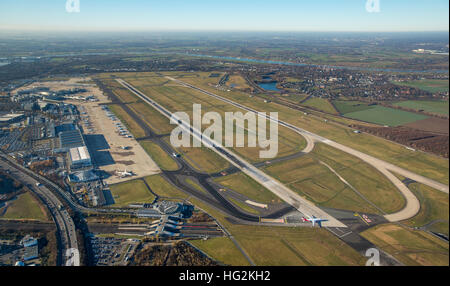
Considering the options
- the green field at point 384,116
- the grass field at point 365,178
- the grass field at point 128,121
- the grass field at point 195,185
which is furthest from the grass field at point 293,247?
the green field at point 384,116

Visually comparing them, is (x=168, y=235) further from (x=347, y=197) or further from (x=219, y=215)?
(x=347, y=197)

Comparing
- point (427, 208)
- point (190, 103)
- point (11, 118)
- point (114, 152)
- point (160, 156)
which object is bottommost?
point (427, 208)

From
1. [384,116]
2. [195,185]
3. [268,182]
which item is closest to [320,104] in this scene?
[384,116]

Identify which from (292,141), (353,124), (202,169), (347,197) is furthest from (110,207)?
(353,124)

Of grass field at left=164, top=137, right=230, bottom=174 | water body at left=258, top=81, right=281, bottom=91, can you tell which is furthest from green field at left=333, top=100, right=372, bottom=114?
grass field at left=164, top=137, right=230, bottom=174

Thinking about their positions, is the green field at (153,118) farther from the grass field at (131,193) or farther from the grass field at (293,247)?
the grass field at (293,247)

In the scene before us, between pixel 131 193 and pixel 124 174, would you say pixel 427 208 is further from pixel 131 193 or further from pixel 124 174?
pixel 124 174
